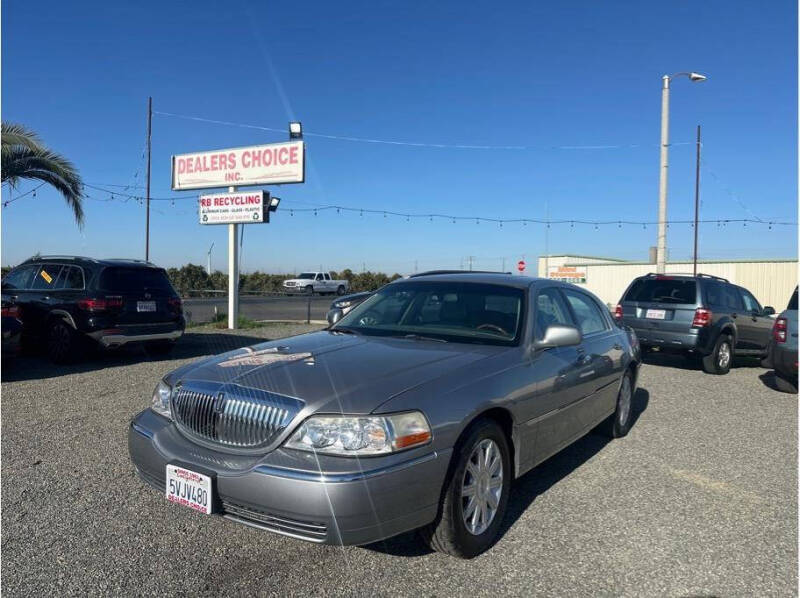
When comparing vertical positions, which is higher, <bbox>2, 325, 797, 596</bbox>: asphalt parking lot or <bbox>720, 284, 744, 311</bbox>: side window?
<bbox>720, 284, 744, 311</bbox>: side window

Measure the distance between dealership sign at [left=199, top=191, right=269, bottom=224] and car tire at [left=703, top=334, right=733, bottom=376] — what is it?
1094cm

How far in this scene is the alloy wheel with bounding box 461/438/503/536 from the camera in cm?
318

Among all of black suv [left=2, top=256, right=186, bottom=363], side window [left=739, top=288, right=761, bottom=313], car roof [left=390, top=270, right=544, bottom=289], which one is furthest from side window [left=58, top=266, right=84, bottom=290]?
side window [left=739, top=288, right=761, bottom=313]

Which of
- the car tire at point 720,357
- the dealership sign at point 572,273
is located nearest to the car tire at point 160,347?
the car tire at point 720,357

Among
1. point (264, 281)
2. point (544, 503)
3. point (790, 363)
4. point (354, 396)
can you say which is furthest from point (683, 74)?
point (264, 281)

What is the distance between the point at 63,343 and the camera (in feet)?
29.5

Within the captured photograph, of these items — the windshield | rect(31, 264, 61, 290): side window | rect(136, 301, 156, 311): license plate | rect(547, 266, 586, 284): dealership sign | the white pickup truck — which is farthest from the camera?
the white pickup truck

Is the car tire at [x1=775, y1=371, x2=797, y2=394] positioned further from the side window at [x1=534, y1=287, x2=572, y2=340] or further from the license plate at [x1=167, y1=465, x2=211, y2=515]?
the license plate at [x1=167, y1=465, x2=211, y2=515]

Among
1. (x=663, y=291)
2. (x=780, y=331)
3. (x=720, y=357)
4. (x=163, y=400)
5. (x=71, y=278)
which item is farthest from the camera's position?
(x=663, y=291)

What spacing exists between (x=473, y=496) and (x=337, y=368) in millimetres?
991

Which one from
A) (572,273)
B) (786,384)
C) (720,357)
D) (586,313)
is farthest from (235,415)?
(572,273)

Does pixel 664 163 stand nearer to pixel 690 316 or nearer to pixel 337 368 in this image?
pixel 690 316

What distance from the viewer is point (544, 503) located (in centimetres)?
404

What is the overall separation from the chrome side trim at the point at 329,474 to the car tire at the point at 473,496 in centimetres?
38
